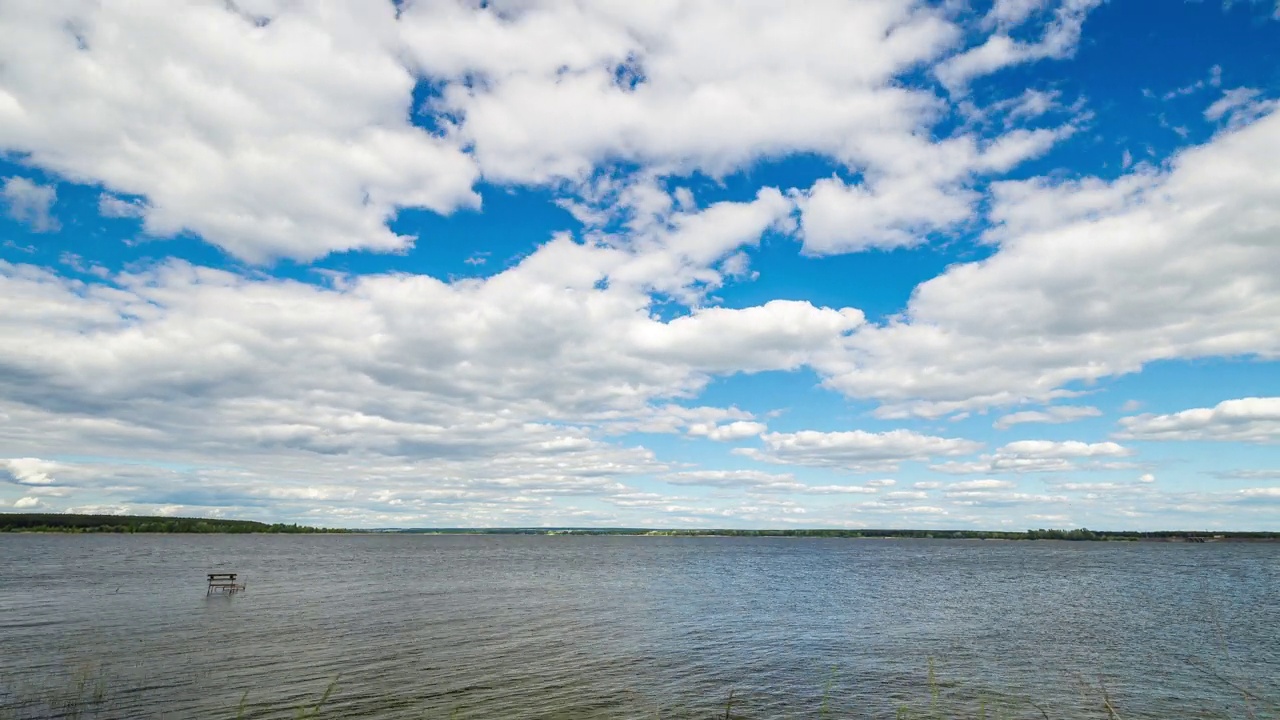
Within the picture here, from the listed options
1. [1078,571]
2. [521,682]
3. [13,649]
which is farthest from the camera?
[1078,571]

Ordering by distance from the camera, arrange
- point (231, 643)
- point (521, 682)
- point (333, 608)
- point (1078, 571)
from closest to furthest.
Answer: point (521, 682) < point (231, 643) < point (333, 608) < point (1078, 571)

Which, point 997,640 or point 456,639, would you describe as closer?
point 456,639

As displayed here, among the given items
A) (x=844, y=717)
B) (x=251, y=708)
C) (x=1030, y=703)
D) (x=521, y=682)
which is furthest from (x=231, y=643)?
(x=1030, y=703)

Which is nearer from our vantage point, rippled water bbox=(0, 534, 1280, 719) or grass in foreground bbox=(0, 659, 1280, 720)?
grass in foreground bbox=(0, 659, 1280, 720)

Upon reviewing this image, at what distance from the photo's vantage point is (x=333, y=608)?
52.1m

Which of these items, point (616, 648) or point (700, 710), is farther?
point (616, 648)

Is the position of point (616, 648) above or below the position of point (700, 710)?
below

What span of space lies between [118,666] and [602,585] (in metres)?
52.6

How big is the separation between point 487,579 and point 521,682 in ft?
194

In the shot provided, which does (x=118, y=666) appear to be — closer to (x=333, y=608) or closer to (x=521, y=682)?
(x=521, y=682)

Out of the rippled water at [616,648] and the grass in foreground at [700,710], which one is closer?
the grass in foreground at [700,710]

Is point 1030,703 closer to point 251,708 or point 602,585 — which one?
point 251,708

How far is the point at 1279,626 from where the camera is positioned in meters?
48.3

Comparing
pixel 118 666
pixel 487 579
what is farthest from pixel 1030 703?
pixel 487 579
